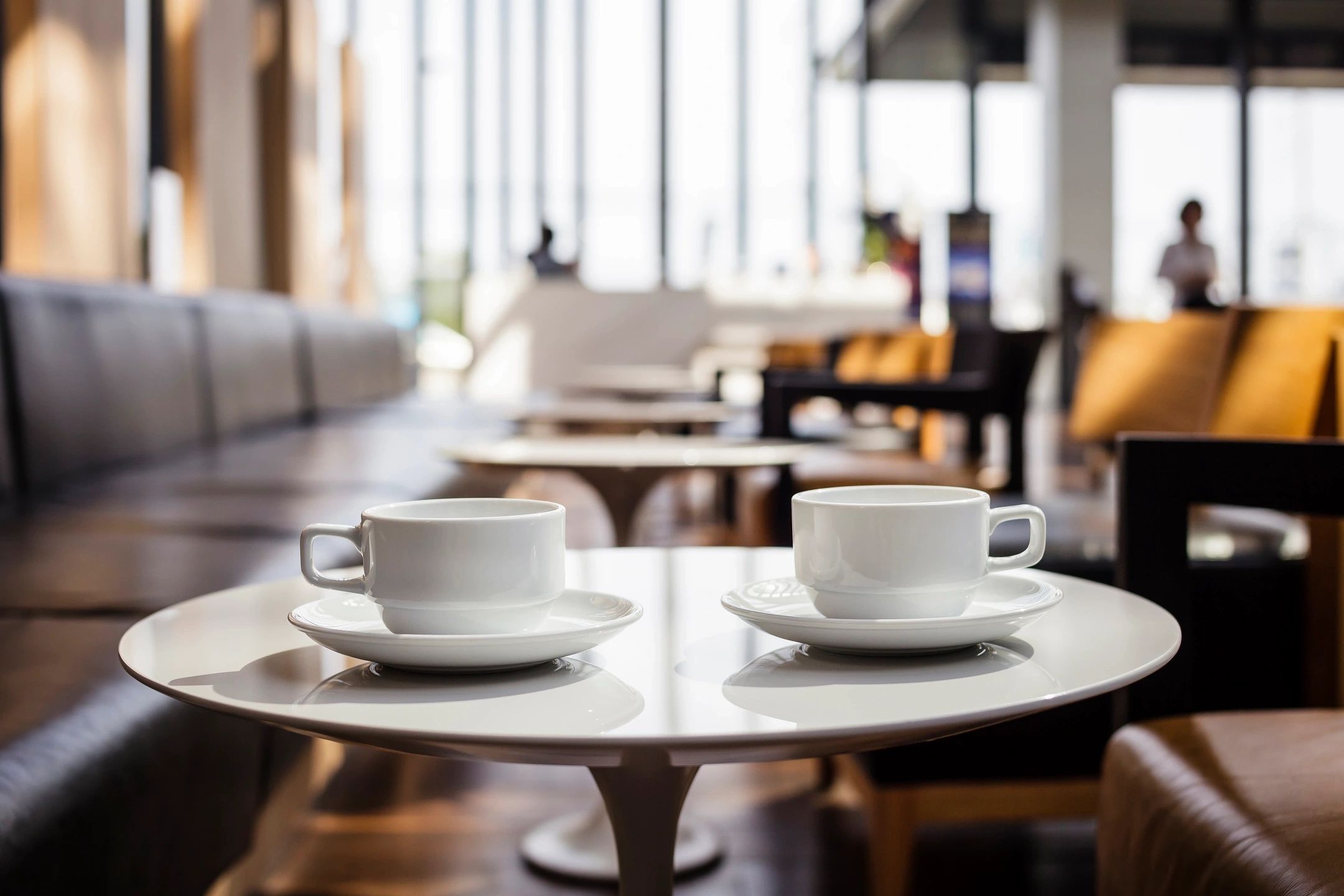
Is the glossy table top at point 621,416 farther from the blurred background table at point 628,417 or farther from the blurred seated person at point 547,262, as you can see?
the blurred seated person at point 547,262

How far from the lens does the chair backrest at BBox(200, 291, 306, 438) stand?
3.79 metres

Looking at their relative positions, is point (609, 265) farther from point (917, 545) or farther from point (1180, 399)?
point (917, 545)

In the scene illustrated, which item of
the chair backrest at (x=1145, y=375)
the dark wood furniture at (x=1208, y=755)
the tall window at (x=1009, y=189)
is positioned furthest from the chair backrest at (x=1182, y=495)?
the tall window at (x=1009, y=189)

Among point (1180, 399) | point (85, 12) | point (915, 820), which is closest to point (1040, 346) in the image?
point (1180, 399)

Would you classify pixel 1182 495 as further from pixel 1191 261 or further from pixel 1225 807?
A: pixel 1191 261

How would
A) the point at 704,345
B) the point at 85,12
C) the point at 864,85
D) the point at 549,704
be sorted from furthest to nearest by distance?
the point at 864,85 < the point at 704,345 < the point at 85,12 < the point at 549,704

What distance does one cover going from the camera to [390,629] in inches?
26.6

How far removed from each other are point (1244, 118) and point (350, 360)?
8.79m

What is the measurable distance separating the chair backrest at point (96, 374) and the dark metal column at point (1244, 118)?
10.2m

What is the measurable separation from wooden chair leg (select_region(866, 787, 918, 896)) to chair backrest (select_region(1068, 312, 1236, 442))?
1.04 m

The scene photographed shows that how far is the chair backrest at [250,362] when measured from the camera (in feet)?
12.4

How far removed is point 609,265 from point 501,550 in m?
13.2

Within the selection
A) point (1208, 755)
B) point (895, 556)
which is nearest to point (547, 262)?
point (1208, 755)

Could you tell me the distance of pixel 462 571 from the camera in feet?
2.12
